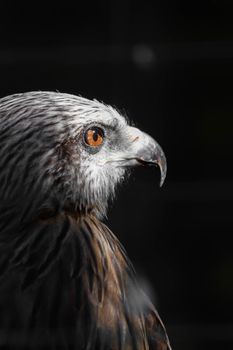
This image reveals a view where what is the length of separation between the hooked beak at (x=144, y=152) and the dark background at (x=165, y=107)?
98 centimetres

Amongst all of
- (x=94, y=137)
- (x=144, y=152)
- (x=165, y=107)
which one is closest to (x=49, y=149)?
(x=94, y=137)

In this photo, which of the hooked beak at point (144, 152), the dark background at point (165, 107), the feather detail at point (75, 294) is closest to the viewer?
the feather detail at point (75, 294)

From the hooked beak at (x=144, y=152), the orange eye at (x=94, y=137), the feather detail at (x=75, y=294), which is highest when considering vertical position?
the orange eye at (x=94, y=137)

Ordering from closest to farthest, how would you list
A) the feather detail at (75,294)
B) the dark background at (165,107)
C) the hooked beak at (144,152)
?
the feather detail at (75,294)
the hooked beak at (144,152)
the dark background at (165,107)

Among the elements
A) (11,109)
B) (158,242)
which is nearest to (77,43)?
(158,242)

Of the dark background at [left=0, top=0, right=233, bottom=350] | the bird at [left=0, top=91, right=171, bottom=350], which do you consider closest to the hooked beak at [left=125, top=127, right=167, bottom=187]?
the bird at [left=0, top=91, right=171, bottom=350]

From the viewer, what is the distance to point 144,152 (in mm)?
1886

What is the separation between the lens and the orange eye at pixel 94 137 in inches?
70.6

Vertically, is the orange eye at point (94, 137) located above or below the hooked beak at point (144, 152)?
above

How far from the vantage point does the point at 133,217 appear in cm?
309

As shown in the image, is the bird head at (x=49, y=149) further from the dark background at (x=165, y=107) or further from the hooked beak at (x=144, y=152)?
the dark background at (x=165, y=107)

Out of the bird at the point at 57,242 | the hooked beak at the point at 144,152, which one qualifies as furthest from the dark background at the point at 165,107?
the bird at the point at 57,242

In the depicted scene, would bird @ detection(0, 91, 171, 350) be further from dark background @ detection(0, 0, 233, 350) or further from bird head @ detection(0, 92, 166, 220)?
dark background @ detection(0, 0, 233, 350)

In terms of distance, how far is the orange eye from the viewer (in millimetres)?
1793
